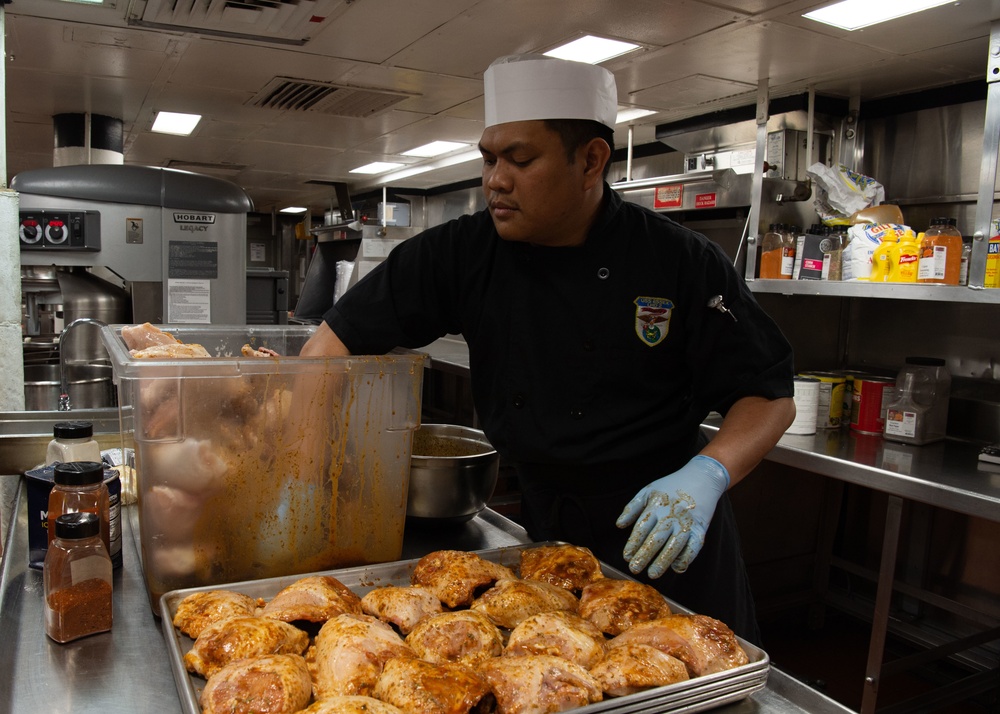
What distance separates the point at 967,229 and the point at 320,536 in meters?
3.52

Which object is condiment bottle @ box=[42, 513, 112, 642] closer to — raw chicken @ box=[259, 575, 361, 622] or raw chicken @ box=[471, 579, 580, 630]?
raw chicken @ box=[259, 575, 361, 622]

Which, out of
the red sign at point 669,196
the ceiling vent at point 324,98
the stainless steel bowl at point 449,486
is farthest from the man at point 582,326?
the ceiling vent at point 324,98

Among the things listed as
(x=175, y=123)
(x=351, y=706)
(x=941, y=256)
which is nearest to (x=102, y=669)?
(x=351, y=706)

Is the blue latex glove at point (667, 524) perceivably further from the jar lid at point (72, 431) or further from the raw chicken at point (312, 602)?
the jar lid at point (72, 431)

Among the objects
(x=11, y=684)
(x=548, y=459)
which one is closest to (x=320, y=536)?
(x=11, y=684)

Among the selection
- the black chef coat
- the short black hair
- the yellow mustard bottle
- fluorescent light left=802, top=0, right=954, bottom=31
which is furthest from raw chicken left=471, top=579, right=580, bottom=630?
fluorescent light left=802, top=0, right=954, bottom=31

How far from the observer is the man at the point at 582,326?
159 centimetres

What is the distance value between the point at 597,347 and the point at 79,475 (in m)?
1.02

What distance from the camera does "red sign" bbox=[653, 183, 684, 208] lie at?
180 inches

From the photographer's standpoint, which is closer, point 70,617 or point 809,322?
point 70,617

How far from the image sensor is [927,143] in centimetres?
371

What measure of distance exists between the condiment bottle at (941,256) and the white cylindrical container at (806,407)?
593mm

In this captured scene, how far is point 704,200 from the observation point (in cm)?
443

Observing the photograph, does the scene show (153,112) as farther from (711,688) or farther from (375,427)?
(711,688)
